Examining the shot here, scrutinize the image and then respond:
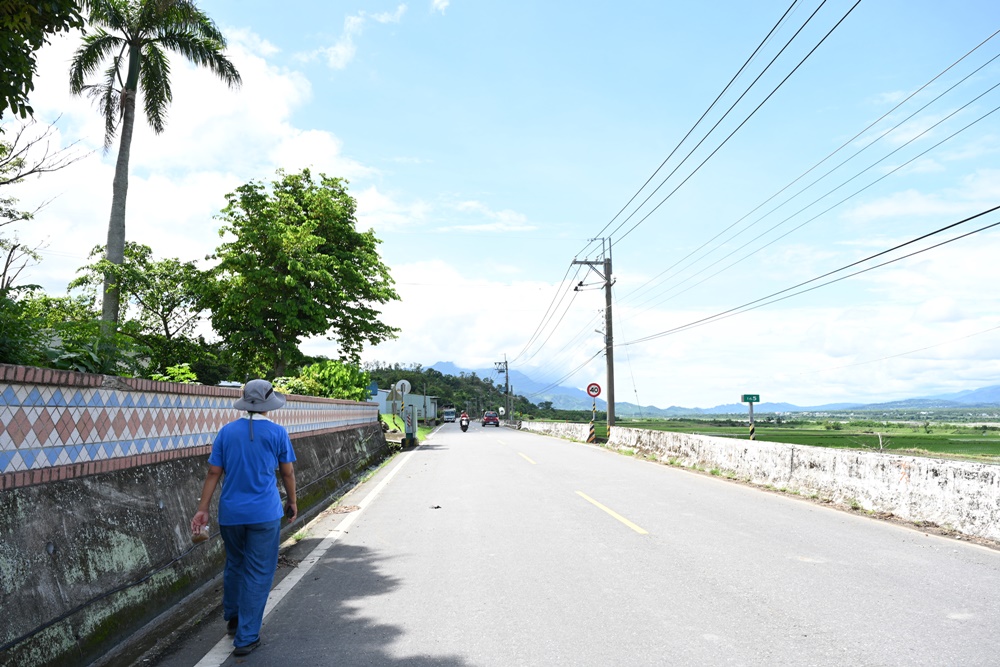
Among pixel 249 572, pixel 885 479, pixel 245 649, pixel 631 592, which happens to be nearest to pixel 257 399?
pixel 249 572

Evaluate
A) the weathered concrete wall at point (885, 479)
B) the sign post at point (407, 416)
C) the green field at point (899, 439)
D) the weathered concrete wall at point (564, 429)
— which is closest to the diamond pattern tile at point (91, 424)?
the weathered concrete wall at point (885, 479)

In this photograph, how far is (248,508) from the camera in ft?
15.2

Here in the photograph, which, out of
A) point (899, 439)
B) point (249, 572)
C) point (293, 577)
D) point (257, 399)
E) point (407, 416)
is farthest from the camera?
point (899, 439)

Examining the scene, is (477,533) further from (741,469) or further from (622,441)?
(622,441)

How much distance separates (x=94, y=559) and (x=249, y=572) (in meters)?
0.98

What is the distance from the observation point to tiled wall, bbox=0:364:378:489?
13.5 feet

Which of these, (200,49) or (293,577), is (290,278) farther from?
(293,577)

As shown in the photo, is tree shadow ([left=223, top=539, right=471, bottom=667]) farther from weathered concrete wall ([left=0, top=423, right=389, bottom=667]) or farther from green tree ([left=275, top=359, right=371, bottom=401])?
green tree ([left=275, top=359, right=371, bottom=401])

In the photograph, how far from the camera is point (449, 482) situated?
1416 cm

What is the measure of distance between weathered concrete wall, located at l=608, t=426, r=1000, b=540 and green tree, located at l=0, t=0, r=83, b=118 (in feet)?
36.0

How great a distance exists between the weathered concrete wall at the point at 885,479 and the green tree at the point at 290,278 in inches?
777

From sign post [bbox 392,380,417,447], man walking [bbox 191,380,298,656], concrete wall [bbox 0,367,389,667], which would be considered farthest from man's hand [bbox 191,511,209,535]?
sign post [bbox 392,380,417,447]

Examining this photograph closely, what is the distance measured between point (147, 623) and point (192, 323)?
110 feet

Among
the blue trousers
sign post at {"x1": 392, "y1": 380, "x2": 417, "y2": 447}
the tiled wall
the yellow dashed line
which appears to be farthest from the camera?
sign post at {"x1": 392, "y1": 380, "x2": 417, "y2": 447}
